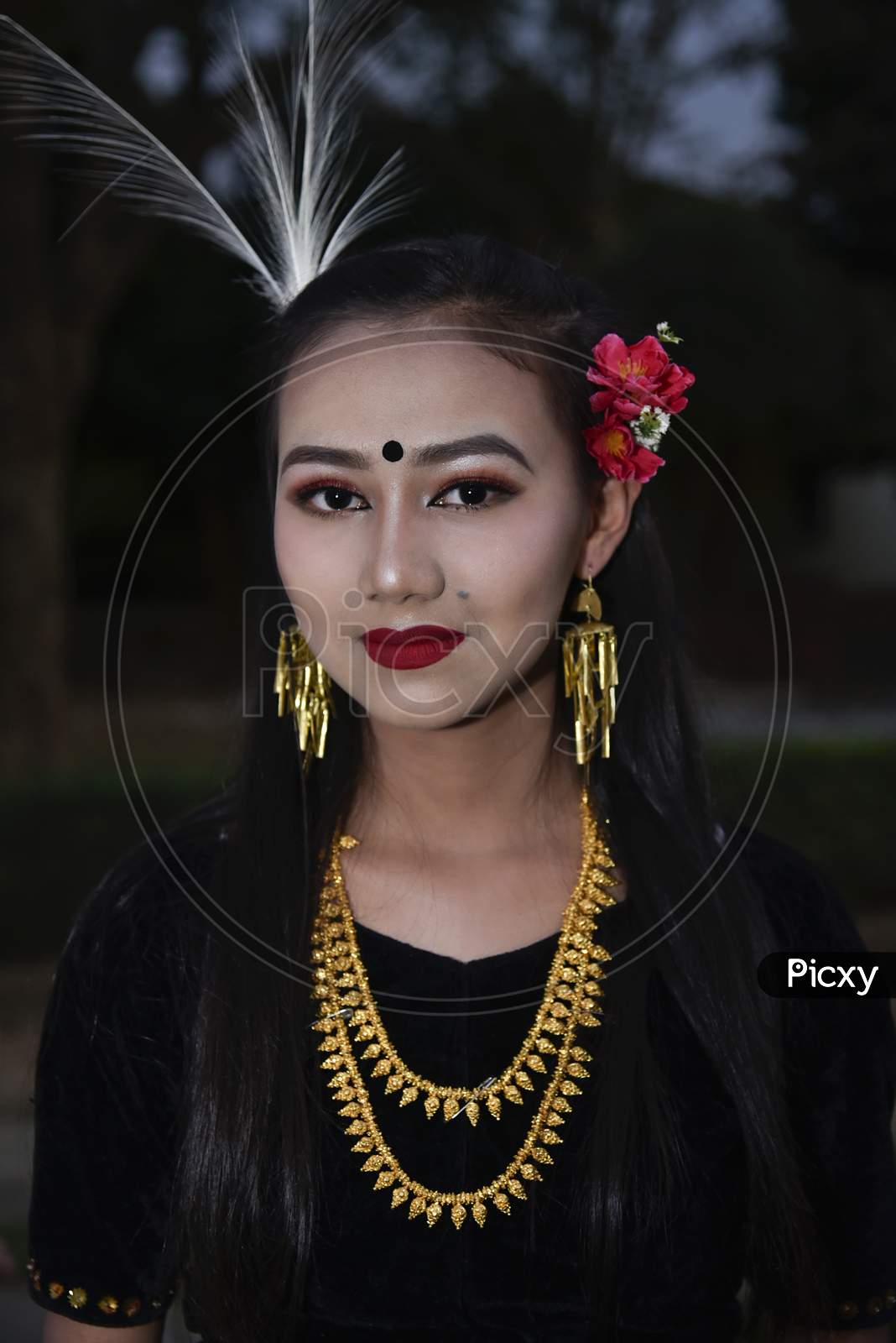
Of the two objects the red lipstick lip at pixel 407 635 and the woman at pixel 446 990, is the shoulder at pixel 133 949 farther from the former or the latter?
the red lipstick lip at pixel 407 635

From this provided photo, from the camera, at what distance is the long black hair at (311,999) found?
1726mm

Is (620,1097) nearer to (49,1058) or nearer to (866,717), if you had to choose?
(49,1058)

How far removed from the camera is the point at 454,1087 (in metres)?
1.78

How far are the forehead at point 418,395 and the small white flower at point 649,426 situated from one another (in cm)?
18

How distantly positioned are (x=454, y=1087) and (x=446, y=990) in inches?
4.9

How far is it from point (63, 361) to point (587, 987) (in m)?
5.68

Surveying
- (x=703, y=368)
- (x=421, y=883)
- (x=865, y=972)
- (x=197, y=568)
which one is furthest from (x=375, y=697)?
(x=197, y=568)

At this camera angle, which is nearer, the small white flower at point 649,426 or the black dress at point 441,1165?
the black dress at point 441,1165

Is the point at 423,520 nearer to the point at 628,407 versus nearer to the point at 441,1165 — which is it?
the point at 628,407

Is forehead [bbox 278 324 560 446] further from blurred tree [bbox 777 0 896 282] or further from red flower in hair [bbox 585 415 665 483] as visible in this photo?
blurred tree [bbox 777 0 896 282]

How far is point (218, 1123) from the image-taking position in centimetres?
174

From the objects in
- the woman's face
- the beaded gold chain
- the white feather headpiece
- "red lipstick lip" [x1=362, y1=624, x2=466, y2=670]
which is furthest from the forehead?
the beaded gold chain

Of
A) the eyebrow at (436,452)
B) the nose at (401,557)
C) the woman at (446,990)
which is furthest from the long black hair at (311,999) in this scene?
the nose at (401,557)

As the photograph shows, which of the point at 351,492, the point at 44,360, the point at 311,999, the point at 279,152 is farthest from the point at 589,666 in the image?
the point at 44,360
